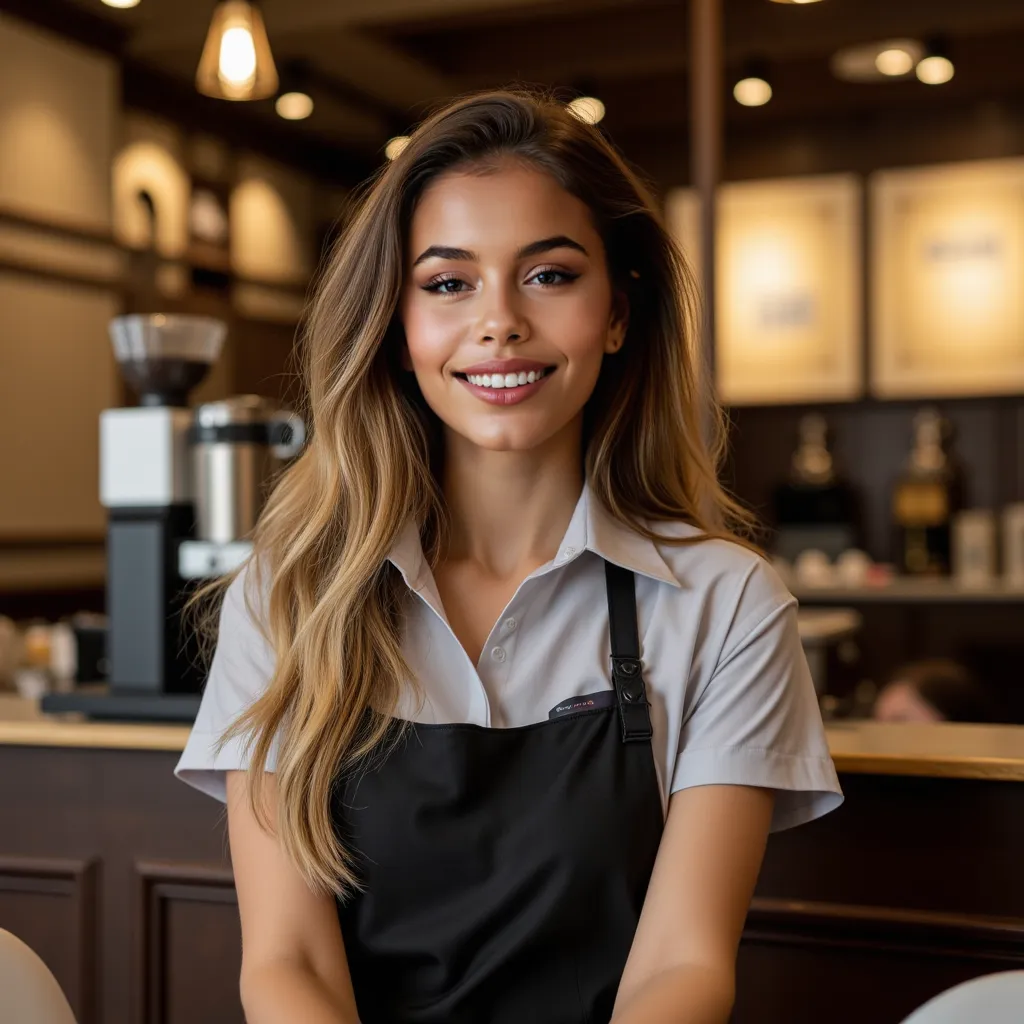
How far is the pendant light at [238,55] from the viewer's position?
3.25 metres

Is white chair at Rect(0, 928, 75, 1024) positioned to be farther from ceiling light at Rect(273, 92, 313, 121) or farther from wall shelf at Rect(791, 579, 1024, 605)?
ceiling light at Rect(273, 92, 313, 121)

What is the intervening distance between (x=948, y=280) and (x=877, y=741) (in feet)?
15.5

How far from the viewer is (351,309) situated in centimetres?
150

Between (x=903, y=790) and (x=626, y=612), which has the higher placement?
(x=626, y=612)

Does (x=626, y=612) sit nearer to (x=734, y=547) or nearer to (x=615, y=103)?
(x=734, y=547)

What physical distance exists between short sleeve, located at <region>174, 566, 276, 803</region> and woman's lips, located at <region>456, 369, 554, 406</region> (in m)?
0.34

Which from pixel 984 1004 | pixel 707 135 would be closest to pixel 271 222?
pixel 707 135

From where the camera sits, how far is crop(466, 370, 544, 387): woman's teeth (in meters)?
1.41

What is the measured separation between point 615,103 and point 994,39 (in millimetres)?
1718

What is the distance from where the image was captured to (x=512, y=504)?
1.54 meters

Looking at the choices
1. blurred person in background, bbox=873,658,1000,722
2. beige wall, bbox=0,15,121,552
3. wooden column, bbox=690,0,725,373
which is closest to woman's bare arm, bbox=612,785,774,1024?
wooden column, bbox=690,0,725,373

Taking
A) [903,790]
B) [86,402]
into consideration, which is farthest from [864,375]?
[903,790]

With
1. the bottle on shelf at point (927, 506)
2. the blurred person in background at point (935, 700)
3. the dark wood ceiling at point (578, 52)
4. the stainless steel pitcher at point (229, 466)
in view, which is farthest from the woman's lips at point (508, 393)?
the bottle on shelf at point (927, 506)

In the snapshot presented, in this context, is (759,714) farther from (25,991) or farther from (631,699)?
(25,991)
